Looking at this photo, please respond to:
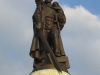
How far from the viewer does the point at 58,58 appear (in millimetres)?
11102

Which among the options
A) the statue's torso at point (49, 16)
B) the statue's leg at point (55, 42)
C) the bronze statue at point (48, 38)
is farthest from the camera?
the statue's torso at point (49, 16)

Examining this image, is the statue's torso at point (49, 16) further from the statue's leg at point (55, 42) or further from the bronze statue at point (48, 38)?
the statue's leg at point (55, 42)

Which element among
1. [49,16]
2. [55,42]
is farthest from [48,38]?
[49,16]

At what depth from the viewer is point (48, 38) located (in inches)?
458

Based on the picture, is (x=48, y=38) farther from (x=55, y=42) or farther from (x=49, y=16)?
(x=49, y=16)

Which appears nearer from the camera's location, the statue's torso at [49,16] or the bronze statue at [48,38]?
the bronze statue at [48,38]

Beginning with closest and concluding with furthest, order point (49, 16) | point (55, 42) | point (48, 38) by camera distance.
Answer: point (55, 42)
point (48, 38)
point (49, 16)

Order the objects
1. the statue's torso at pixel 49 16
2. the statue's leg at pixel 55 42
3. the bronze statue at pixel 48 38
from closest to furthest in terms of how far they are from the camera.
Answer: the bronze statue at pixel 48 38 < the statue's leg at pixel 55 42 < the statue's torso at pixel 49 16

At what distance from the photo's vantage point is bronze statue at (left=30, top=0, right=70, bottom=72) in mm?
10898

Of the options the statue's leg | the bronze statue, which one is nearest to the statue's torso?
the bronze statue

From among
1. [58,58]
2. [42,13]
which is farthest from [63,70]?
[42,13]

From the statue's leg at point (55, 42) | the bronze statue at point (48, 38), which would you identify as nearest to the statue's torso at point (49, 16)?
the bronze statue at point (48, 38)

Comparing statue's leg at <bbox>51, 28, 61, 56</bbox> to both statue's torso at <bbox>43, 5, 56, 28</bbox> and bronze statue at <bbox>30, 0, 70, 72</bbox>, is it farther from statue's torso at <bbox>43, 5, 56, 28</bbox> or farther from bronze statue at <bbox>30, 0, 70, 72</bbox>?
statue's torso at <bbox>43, 5, 56, 28</bbox>

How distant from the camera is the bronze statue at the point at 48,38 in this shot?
10898mm
